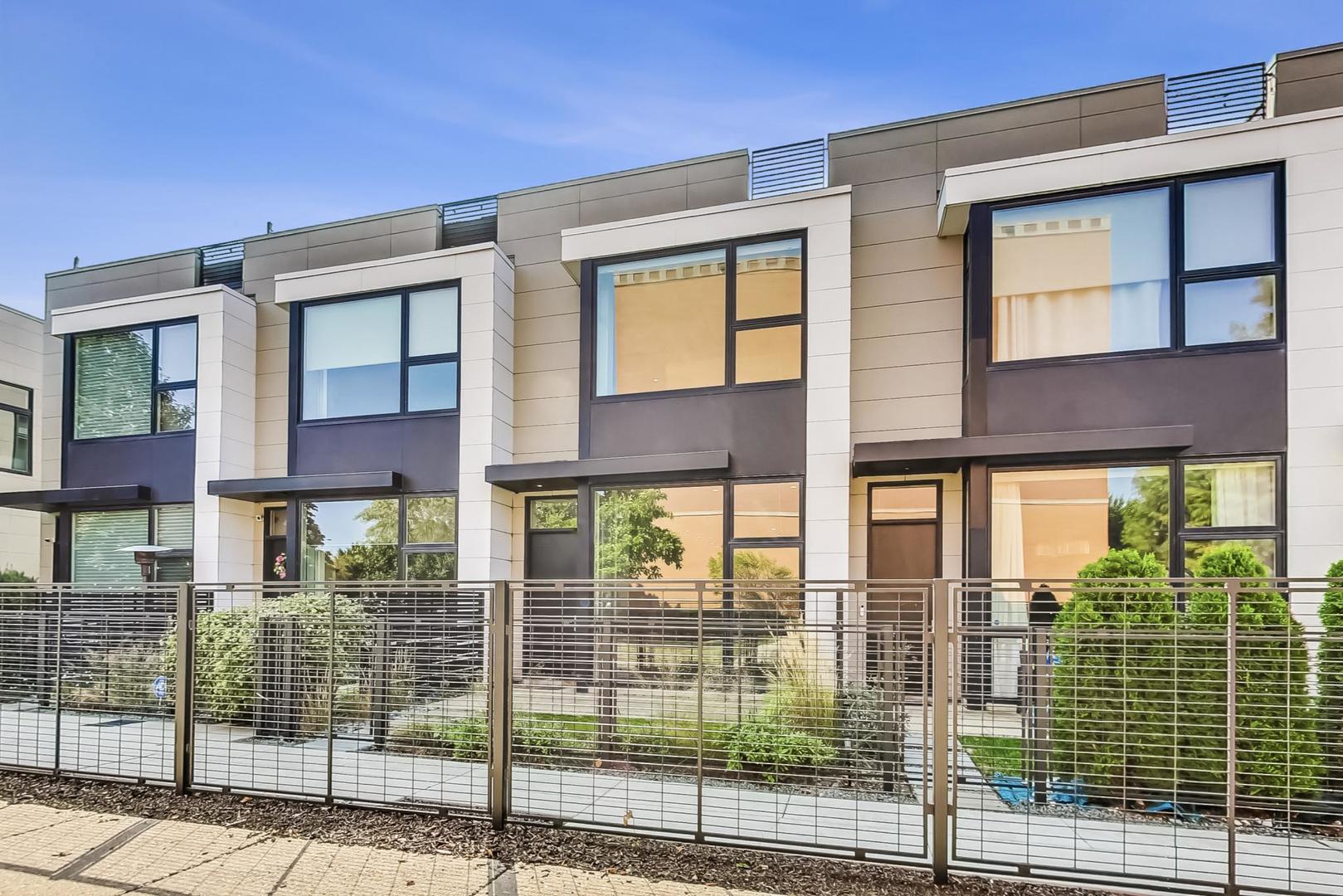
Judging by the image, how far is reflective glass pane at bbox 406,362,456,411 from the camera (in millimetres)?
10688

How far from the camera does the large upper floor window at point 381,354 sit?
424 inches

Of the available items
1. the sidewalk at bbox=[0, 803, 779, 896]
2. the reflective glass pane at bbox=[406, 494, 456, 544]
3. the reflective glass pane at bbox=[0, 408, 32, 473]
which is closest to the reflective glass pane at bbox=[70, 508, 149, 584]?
the reflective glass pane at bbox=[0, 408, 32, 473]

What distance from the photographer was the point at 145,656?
5.86 metres

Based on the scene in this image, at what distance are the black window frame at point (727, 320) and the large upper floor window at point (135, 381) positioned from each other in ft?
20.9

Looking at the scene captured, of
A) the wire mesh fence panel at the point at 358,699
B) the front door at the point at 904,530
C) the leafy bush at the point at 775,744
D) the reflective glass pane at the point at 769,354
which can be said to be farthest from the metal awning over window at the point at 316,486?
the leafy bush at the point at 775,744

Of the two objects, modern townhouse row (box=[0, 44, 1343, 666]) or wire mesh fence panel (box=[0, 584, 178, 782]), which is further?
modern townhouse row (box=[0, 44, 1343, 666])

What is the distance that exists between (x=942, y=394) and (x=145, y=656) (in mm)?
8059

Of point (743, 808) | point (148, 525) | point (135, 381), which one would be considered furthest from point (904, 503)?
point (135, 381)

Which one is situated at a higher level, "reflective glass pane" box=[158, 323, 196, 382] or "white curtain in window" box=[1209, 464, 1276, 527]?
"reflective glass pane" box=[158, 323, 196, 382]

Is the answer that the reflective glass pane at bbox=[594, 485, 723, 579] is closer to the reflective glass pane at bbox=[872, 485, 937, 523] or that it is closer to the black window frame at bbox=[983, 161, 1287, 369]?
the reflective glass pane at bbox=[872, 485, 937, 523]

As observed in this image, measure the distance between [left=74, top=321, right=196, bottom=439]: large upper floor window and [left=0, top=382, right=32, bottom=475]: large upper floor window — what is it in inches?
108

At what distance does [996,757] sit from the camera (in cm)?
477

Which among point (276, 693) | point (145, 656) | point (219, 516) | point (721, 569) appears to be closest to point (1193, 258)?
point (721, 569)

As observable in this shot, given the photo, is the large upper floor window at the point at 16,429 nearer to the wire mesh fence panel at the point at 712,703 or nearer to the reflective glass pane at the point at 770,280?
the reflective glass pane at the point at 770,280
